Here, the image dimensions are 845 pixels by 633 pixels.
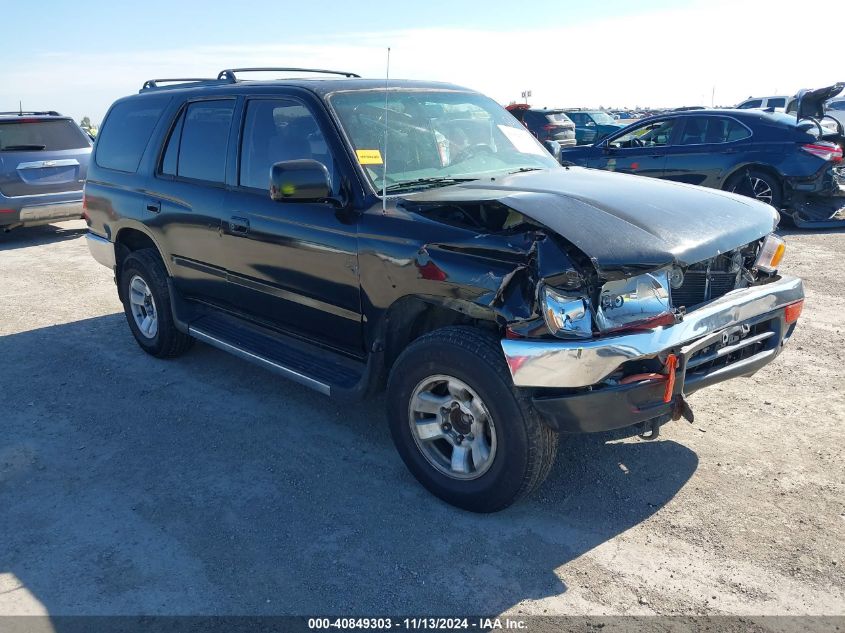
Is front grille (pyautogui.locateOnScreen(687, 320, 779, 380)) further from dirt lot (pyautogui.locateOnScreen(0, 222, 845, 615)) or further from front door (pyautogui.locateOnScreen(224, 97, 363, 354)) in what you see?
front door (pyautogui.locateOnScreen(224, 97, 363, 354))

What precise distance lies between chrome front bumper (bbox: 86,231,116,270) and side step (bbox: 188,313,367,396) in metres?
1.34

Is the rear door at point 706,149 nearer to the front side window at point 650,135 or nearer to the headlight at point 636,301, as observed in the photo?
the front side window at point 650,135

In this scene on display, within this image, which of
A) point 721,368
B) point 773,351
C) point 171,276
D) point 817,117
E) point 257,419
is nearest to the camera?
point 721,368

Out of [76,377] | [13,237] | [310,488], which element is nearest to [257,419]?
[310,488]

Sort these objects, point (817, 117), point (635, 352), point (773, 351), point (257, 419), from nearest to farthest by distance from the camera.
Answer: point (635, 352) < point (773, 351) < point (257, 419) < point (817, 117)

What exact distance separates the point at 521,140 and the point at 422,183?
1146 mm

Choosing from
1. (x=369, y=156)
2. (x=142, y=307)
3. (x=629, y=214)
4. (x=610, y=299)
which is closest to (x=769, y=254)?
(x=629, y=214)

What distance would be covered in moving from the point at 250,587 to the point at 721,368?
7.59ft

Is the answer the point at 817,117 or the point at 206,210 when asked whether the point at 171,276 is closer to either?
the point at 206,210

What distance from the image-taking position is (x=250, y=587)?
2.96m

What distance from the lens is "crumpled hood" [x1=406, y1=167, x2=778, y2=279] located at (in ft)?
9.61

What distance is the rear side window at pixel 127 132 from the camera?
5.36 meters

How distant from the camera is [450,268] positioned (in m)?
3.23

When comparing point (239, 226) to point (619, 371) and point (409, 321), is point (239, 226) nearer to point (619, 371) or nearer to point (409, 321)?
point (409, 321)
